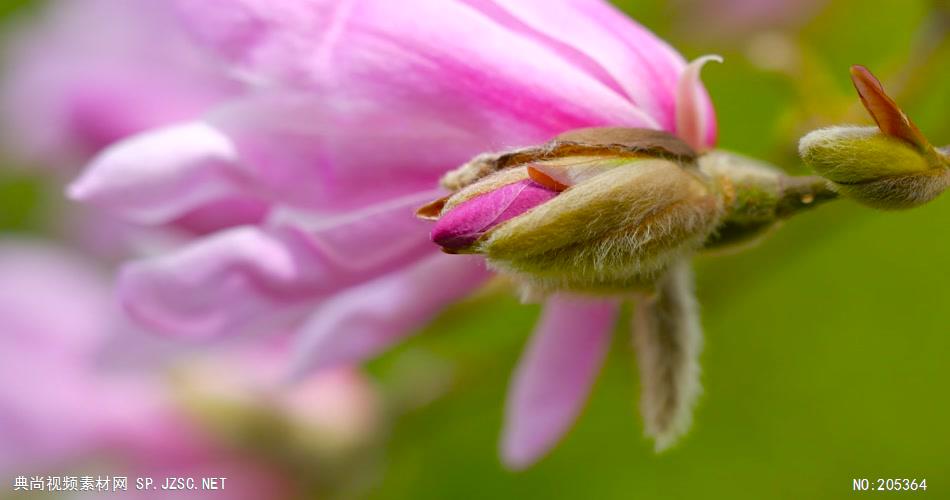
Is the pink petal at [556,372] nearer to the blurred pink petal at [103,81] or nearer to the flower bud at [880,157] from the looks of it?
the flower bud at [880,157]

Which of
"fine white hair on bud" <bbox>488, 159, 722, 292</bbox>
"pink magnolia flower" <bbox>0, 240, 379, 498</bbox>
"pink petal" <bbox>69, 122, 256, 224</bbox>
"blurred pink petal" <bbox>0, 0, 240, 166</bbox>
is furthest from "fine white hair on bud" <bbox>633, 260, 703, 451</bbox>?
"pink magnolia flower" <bbox>0, 240, 379, 498</bbox>

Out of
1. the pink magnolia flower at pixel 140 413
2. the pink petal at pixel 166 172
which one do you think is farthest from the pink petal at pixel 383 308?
the pink magnolia flower at pixel 140 413

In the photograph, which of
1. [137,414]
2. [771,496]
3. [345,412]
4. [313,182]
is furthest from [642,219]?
[771,496]

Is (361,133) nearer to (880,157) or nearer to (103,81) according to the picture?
(880,157)

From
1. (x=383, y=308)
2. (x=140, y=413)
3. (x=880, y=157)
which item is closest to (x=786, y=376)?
(x=140, y=413)

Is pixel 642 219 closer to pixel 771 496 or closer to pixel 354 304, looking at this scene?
pixel 354 304

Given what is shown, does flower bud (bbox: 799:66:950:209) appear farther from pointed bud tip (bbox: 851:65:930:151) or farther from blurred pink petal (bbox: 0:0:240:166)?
blurred pink petal (bbox: 0:0:240:166)
